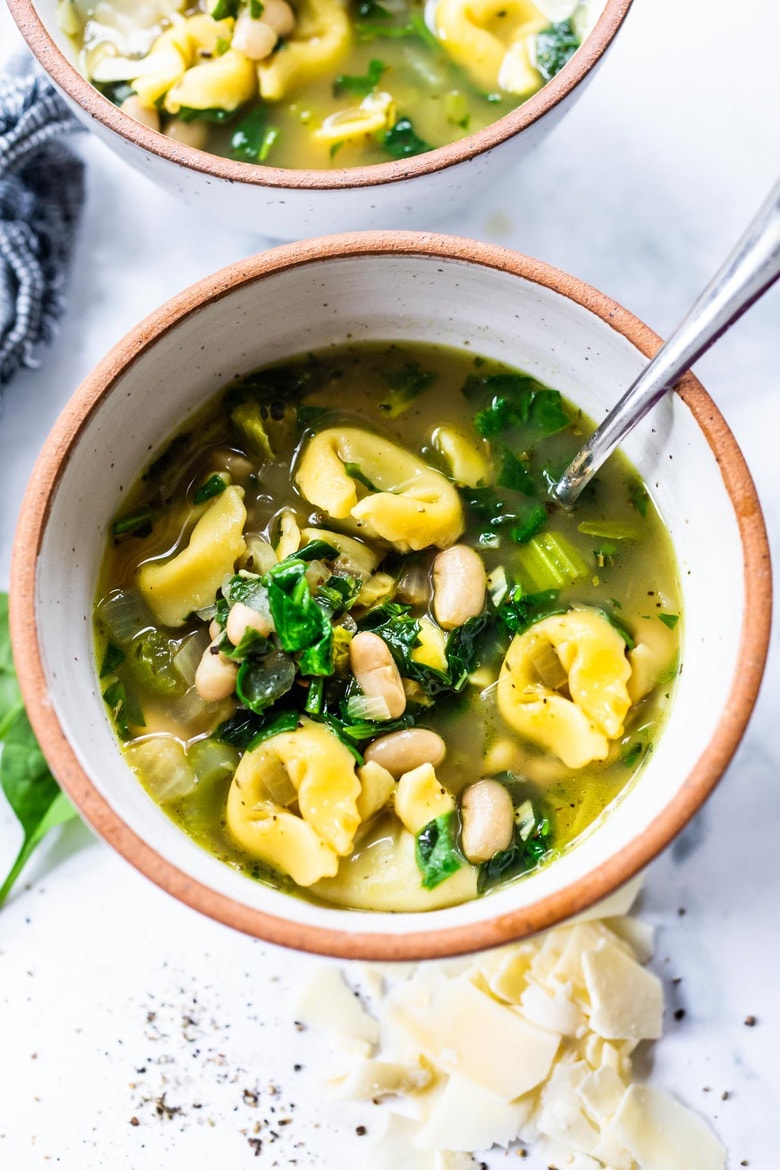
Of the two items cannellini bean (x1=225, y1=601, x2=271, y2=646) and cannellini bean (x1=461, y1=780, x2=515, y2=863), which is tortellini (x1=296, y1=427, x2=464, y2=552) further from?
cannellini bean (x1=461, y1=780, x2=515, y2=863)

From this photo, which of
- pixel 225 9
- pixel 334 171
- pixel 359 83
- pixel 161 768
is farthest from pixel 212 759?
pixel 225 9

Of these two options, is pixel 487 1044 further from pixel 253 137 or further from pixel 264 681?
pixel 253 137

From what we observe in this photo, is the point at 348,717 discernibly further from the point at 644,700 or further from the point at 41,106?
the point at 41,106

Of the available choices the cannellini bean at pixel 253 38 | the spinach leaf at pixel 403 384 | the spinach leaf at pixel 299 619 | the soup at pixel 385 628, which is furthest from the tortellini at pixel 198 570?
the cannellini bean at pixel 253 38

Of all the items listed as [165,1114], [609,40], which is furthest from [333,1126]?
[609,40]

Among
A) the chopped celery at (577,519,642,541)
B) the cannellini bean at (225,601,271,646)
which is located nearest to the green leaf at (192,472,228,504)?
the cannellini bean at (225,601,271,646)

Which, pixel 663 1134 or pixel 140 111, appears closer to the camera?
pixel 663 1134

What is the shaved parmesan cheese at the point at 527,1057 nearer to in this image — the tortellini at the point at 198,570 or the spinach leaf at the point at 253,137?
the tortellini at the point at 198,570

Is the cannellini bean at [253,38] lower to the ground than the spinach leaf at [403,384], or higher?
higher
